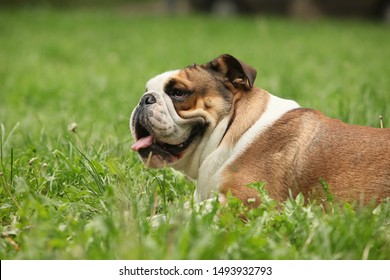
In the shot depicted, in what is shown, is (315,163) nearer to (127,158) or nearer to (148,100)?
(148,100)

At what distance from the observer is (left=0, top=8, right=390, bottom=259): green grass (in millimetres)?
2852

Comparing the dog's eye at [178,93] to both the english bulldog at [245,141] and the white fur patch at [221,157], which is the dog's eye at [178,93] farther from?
the white fur patch at [221,157]

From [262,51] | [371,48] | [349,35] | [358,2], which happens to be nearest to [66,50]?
[262,51]

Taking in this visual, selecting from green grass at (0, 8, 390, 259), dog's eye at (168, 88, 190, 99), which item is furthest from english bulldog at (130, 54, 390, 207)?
green grass at (0, 8, 390, 259)

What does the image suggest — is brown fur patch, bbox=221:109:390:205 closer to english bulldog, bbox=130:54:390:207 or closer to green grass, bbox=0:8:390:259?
english bulldog, bbox=130:54:390:207

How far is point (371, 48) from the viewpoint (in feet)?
41.1

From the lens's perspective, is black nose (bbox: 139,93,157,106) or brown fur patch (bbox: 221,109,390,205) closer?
brown fur patch (bbox: 221,109,390,205)

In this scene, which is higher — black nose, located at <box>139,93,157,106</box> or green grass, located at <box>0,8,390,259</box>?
black nose, located at <box>139,93,157,106</box>

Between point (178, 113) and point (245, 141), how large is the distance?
45 centimetres

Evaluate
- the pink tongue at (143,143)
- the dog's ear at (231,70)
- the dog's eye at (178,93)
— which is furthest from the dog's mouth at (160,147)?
the dog's ear at (231,70)

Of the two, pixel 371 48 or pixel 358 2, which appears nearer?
pixel 371 48

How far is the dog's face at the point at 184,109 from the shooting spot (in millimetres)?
3729

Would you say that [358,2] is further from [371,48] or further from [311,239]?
[311,239]
